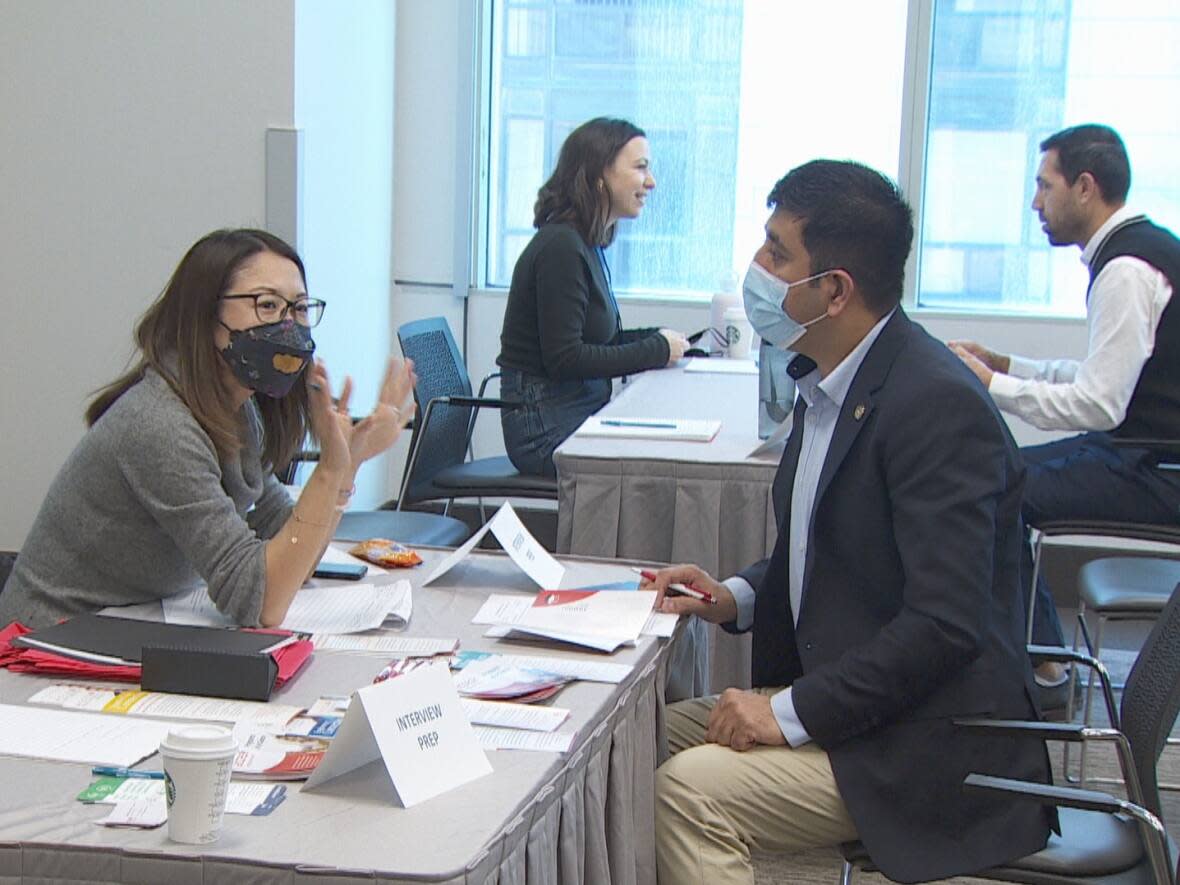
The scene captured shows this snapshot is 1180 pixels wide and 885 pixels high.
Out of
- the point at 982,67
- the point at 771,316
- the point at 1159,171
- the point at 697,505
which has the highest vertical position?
the point at 982,67

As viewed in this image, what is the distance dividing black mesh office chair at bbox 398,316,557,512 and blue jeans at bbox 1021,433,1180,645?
52.6 inches

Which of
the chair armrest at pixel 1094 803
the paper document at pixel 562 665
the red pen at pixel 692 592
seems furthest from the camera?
the red pen at pixel 692 592

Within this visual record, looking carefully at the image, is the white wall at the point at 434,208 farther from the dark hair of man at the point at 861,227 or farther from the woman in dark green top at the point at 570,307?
the dark hair of man at the point at 861,227

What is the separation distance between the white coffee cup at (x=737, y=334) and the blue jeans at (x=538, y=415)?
Result: 0.81m

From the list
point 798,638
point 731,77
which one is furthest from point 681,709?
point 731,77

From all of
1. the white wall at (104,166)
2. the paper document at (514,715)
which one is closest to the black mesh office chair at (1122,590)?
the paper document at (514,715)

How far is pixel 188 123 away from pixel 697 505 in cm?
218

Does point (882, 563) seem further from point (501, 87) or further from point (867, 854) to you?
point (501, 87)

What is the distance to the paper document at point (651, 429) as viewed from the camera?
329 cm

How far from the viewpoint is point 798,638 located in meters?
2.10

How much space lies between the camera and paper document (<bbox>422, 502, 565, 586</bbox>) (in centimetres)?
227

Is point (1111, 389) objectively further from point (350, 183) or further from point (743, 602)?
point (350, 183)

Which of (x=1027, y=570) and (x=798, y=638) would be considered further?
(x=1027, y=570)

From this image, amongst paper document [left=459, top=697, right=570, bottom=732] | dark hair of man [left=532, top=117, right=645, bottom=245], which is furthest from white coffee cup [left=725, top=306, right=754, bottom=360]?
paper document [left=459, top=697, right=570, bottom=732]
